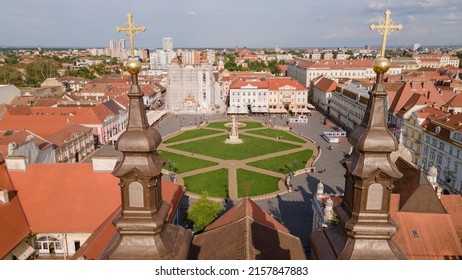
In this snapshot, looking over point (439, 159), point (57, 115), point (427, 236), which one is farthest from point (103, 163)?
point (57, 115)

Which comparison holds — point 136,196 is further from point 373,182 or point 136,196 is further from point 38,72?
point 38,72

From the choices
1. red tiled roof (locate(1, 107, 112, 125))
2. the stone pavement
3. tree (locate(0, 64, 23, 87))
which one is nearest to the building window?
the stone pavement

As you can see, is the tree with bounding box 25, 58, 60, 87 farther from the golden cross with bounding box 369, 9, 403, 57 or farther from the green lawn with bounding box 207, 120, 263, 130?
the golden cross with bounding box 369, 9, 403, 57

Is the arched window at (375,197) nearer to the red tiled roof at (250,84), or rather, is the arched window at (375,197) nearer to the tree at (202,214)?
the tree at (202,214)

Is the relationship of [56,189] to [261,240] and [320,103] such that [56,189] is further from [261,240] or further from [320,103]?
[320,103]

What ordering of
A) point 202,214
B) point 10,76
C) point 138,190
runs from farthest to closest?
point 10,76
point 202,214
point 138,190

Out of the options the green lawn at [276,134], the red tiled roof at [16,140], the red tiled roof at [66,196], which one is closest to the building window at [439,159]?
the green lawn at [276,134]
